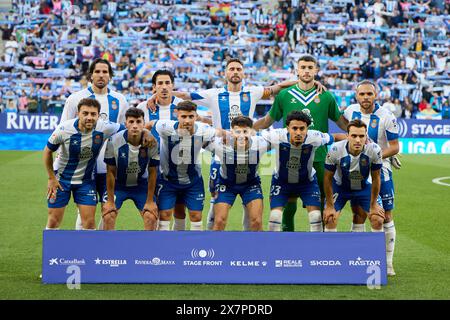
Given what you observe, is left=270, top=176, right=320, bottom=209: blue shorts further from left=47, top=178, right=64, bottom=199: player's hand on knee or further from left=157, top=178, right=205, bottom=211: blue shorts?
left=47, top=178, right=64, bottom=199: player's hand on knee

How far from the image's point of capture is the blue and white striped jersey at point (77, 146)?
7.84 metres

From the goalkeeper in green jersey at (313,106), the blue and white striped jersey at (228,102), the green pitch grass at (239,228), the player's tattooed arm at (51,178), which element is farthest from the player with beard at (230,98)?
the green pitch grass at (239,228)

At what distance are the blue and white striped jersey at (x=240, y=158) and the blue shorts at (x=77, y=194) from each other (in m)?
1.33

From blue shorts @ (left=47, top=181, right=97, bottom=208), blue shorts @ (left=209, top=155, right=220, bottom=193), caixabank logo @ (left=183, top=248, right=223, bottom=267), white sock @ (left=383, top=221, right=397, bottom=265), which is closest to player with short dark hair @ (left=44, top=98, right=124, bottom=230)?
blue shorts @ (left=47, top=181, right=97, bottom=208)

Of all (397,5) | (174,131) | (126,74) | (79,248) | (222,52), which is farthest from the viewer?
(397,5)

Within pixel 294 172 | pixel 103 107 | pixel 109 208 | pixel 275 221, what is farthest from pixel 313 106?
pixel 109 208

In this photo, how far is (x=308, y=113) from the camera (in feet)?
28.2

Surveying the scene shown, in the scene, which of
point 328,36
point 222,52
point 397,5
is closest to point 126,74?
point 222,52

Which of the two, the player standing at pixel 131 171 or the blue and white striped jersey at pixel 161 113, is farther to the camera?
the blue and white striped jersey at pixel 161 113

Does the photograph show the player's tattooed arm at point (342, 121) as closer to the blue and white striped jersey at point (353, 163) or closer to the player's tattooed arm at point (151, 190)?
the blue and white striped jersey at point (353, 163)

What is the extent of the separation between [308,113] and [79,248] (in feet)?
10.1

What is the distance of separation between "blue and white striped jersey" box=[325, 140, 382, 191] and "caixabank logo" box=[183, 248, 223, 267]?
1.64 meters

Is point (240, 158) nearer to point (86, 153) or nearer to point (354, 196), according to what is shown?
point (354, 196)

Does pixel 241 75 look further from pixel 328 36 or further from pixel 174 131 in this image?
pixel 328 36
